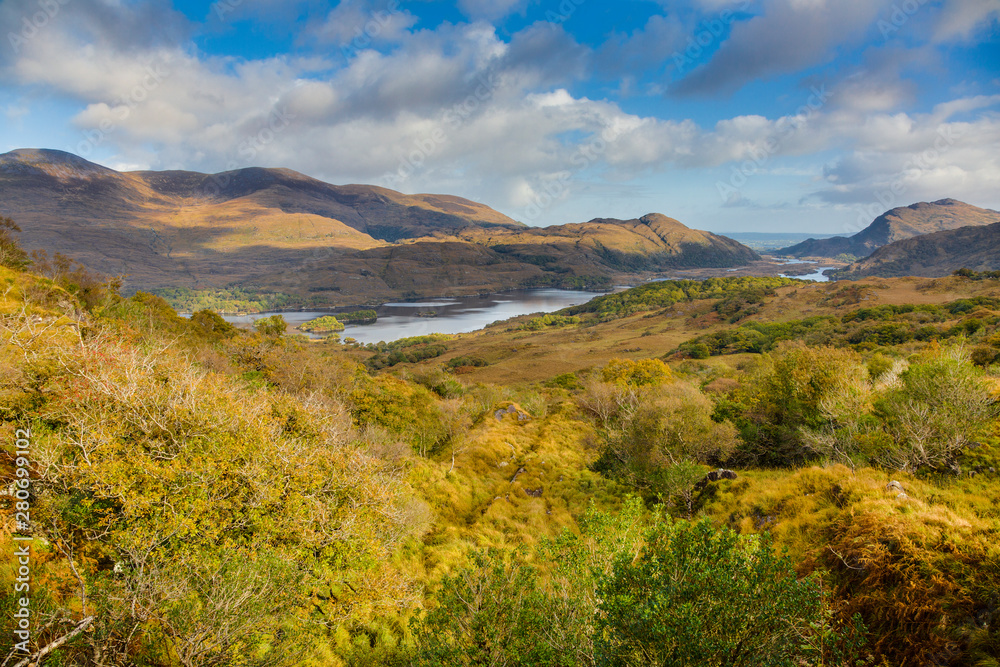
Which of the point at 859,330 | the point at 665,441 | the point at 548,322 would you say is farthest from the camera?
the point at 548,322

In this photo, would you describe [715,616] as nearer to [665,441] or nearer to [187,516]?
[187,516]

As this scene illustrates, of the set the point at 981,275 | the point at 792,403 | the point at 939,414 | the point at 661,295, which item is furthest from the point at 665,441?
the point at 661,295

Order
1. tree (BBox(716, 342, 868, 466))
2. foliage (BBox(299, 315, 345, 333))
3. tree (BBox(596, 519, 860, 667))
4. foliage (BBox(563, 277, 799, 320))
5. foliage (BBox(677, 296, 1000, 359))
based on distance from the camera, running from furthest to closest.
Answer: foliage (BBox(299, 315, 345, 333)) → foliage (BBox(563, 277, 799, 320)) → foliage (BBox(677, 296, 1000, 359)) → tree (BBox(716, 342, 868, 466)) → tree (BBox(596, 519, 860, 667))

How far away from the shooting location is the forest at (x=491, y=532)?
6785 mm

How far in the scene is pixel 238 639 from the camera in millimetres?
8312

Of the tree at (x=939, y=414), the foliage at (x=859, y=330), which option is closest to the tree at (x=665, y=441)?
the tree at (x=939, y=414)

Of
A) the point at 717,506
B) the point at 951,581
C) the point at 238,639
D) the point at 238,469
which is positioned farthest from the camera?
the point at 717,506

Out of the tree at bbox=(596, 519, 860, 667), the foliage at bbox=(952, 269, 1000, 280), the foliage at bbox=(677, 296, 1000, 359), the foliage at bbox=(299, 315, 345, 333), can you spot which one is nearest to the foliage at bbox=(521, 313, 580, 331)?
the foliage at bbox=(677, 296, 1000, 359)

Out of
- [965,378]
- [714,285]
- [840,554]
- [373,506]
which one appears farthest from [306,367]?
[714,285]

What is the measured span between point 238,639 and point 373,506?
535 centimetres

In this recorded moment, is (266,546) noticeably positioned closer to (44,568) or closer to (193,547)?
(193,547)

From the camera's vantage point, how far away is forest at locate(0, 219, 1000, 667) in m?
6.79

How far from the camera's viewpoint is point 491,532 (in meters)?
19.6

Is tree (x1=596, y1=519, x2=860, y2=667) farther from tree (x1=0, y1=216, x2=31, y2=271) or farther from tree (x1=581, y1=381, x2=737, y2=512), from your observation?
tree (x1=0, y1=216, x2=31, y2=271)
